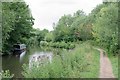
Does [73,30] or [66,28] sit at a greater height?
[66,28]

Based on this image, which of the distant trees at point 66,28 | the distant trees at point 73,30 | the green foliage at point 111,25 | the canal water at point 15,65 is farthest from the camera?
the distant trees at point 73,30

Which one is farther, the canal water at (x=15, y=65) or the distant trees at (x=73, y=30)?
the distant trees at (x=73, y=30)

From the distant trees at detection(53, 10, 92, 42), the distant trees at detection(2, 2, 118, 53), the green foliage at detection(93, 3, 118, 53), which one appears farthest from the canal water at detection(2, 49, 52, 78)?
the distant trees at detection(53, 10, 92, 42)

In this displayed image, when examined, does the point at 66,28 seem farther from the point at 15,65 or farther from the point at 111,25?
the point at 15,65

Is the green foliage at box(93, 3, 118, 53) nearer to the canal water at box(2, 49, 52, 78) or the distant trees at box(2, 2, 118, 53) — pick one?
the distant trees at box(2, 2, 118, 53)

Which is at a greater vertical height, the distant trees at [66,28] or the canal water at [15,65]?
the distant trees at [66,28]

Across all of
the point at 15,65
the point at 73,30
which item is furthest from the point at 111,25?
the point at 73,30

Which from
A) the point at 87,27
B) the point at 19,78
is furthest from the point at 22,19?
the point at 19,78

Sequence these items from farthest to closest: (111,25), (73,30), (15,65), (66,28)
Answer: (66,28) < (73,30) < (15,65) < (111,25)

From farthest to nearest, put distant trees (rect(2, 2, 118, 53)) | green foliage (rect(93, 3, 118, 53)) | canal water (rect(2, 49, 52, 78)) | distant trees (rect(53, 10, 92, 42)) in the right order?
1. distant trees (rect(53, 10, 92, 42))
2. distant trees (rect(2, 2, 118, 53))
3. green foliage (rect(93, 3, 118, 53))
4. canal water (rect(2, 49, 52, 78))

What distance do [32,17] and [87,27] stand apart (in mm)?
10212

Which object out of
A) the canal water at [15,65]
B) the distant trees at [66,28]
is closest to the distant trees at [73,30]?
the distant trees at [66,28]

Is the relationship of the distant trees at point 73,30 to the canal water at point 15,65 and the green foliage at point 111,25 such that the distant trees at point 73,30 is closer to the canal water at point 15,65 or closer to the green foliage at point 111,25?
the canal water at point 15,65

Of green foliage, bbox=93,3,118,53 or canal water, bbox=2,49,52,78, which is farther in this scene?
green foliage, bbox=93,3,118,53
